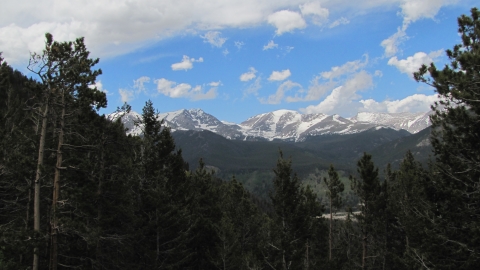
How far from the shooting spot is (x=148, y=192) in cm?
2119

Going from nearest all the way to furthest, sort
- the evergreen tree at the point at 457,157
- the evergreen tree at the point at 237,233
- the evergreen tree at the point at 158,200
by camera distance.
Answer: the evergreen tree at the point at 457,157
the evergreen tree at the point at 158,200
the evergreen tree at the point at 237,233

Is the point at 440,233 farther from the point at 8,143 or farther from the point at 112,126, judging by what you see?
the point at 8,143

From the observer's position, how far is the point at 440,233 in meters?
14.9

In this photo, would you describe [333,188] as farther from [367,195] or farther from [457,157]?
[457,157]

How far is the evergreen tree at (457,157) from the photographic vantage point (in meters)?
12.8

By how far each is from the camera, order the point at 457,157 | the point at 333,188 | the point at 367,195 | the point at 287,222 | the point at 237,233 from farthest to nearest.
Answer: the point at 333,188
the point at 237,233
the point at 367,195
the point at 287,222
the point at 457,157

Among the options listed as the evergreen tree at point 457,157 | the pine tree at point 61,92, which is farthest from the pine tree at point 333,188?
the pine tree at point 61,92

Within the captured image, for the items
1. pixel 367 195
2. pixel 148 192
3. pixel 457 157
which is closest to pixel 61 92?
pixel 148 192

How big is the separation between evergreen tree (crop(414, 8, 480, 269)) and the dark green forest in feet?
0.16

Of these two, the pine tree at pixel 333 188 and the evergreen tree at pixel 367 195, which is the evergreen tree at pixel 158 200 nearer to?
the evergreen tree at pixel 367 195

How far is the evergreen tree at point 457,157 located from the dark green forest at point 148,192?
0.16 ft

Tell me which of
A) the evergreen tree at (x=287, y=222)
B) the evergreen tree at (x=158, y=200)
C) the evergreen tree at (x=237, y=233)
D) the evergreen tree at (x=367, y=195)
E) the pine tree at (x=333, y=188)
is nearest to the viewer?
the evergreen tree at (x=158, y=200)

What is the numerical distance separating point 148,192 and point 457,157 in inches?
663

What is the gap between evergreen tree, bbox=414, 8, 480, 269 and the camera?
12836 mm
